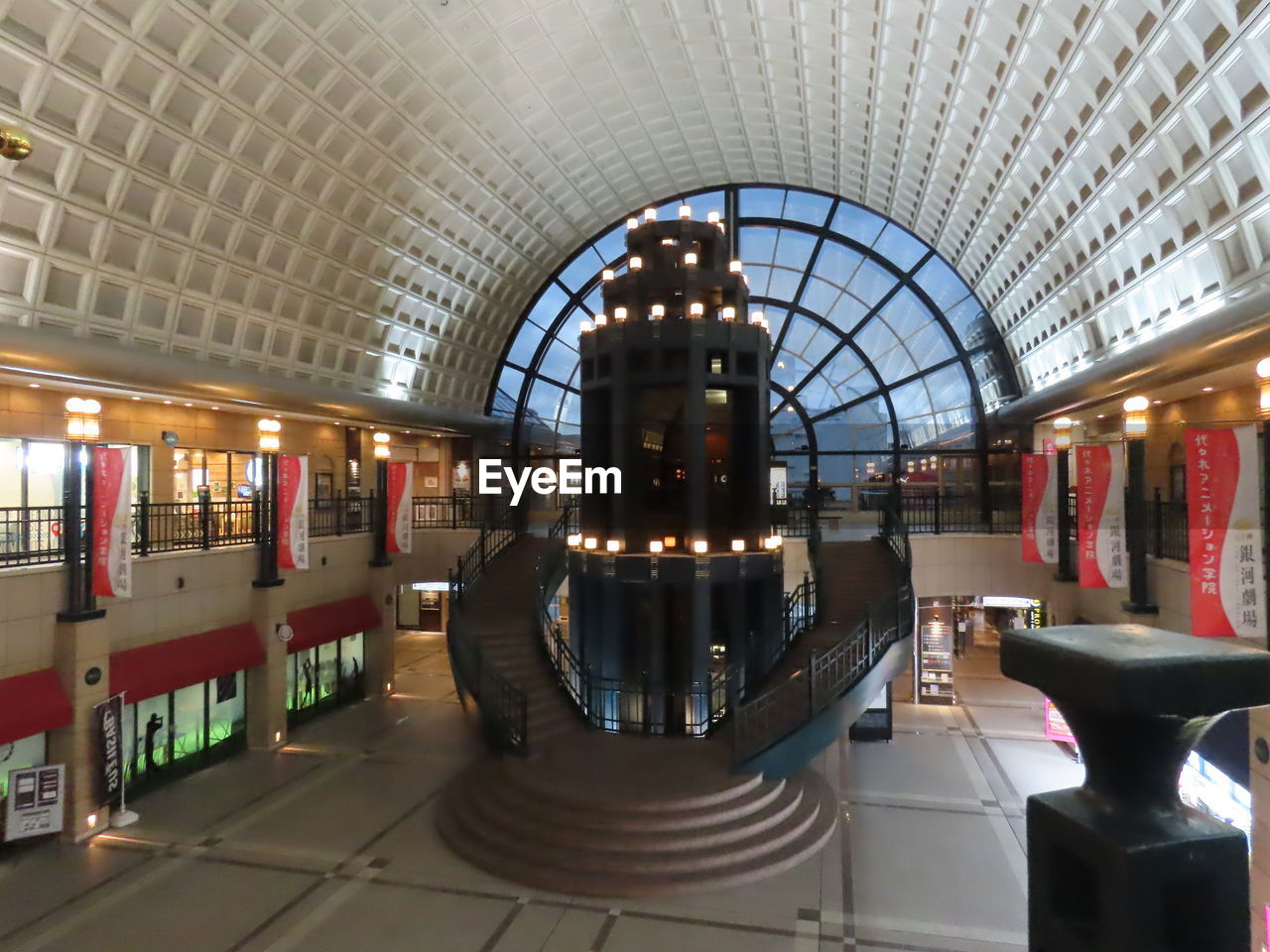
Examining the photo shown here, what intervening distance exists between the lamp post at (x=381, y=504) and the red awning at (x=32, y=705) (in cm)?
889

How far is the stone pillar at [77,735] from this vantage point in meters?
11.9

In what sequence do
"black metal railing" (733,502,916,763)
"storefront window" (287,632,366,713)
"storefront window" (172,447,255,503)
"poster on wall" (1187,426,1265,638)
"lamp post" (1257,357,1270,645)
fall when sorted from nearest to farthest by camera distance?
"lamp post" (1257,357,1270,645) → "poster on wall" (1187,426,1265,638) → "black metal railing" (733,502,916,763) → "storefront window" (287,632,366,713) → "storefront window" (172,447,255,503)

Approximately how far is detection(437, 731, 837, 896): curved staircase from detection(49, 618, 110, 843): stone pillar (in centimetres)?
562

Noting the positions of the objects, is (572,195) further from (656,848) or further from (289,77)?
(656,848)

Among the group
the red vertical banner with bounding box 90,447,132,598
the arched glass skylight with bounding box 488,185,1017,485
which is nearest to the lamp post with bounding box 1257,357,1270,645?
the arched glass skylight with bounding box 488,185,1017,485

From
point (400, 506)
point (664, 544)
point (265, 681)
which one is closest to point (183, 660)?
point (265, 681)

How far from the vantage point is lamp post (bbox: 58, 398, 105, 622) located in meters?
12.0

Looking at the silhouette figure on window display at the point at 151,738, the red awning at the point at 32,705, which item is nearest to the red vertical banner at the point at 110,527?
A: the red awning at the point at 32,705

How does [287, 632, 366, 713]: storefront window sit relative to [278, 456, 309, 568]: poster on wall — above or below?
below

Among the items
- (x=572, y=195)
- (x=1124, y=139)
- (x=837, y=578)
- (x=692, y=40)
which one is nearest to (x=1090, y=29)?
(x=1124, y=139)

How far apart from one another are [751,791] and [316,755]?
9.49m

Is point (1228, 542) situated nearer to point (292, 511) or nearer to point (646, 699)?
point (646, 699)

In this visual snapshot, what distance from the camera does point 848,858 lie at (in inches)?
441

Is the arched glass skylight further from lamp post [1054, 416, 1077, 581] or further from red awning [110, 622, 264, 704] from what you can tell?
red awning [110, 622, 264, 704]
